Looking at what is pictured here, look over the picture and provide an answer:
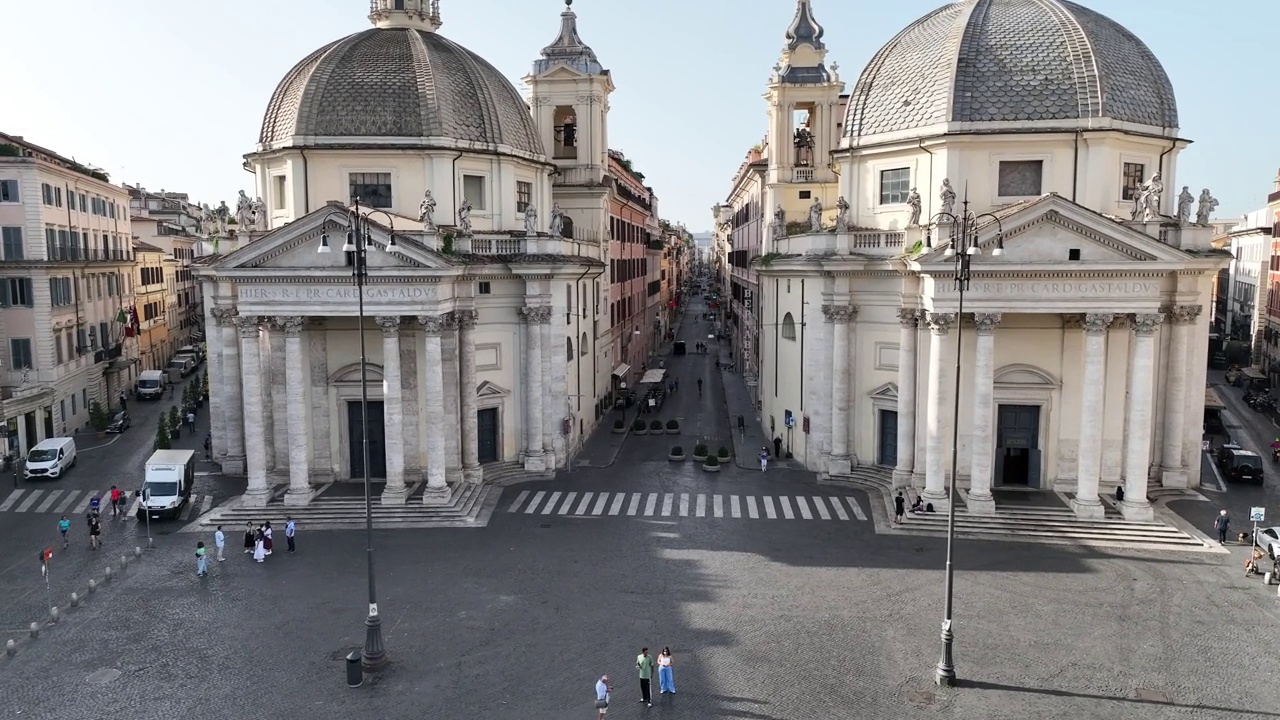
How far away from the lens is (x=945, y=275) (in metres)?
36.4

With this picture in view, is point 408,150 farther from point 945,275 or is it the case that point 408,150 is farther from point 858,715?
point 858,715

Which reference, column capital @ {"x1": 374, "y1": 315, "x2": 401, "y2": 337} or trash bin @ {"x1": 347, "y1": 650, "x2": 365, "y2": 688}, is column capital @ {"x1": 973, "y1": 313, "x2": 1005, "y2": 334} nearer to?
column capital @ {"x1": 374, "y1": 315, "x2": 401, "y2": 337}

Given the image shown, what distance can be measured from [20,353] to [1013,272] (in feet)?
183

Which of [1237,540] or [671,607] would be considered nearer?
[671,607]

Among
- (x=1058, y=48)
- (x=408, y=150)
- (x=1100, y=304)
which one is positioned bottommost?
(x=1100, y=304)

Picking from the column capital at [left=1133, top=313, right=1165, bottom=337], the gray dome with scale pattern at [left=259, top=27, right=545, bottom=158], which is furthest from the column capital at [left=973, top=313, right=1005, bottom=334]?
the gray dome with scale pattern at [left=259, top=27, right=545, bottom=158]

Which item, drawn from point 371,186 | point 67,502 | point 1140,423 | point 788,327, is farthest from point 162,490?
point 1140,423

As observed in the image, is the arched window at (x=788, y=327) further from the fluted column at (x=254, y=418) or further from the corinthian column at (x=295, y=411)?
the fluted column at (x=254, y=418)

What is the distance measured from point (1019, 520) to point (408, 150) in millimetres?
31406

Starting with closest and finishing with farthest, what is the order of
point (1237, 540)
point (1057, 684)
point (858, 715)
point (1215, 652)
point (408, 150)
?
point (858, 715) → point (1057, 684) → point (1215, 652) → point (1237, 540) → point (408, 150)

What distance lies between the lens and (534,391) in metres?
45.1

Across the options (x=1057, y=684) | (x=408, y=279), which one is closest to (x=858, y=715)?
(x=1057, y=684)

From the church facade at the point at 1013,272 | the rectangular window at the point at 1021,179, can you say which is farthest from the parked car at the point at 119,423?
the rectangular window at the point at 1021,179

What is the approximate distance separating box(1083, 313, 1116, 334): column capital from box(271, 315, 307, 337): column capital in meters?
32.0
